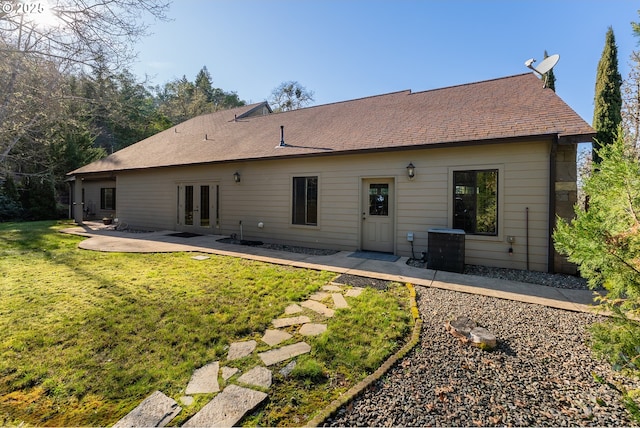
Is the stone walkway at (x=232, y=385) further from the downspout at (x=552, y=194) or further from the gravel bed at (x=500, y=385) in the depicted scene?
the downspout at (x=552, y=194)

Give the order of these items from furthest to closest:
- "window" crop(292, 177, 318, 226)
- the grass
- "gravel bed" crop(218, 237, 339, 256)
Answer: "window" crop(292, 177, 318, 226), "gravel bed" crop(218, 237, 339, 256), the grass

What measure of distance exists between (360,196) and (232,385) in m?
5.75

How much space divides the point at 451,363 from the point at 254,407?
176 centimetres

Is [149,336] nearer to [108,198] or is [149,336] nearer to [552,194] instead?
[552,194]

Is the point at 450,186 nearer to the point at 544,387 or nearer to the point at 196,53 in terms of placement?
the point at 544,387

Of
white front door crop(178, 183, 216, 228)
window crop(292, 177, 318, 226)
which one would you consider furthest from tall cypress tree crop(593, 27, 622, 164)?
white front door crop(178, 183, 216, 228)

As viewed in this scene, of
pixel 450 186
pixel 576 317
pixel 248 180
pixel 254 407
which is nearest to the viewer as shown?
pixel 254 407

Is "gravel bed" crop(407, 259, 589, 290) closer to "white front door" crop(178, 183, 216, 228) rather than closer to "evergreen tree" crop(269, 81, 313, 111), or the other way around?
"white front door" crop(178, 183, 216, 228)

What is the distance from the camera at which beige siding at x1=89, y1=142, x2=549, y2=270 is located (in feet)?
18.6

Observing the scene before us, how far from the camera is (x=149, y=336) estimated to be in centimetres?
300

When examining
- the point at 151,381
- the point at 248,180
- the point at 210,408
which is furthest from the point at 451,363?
the point at 248,180

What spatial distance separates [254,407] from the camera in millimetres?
2021

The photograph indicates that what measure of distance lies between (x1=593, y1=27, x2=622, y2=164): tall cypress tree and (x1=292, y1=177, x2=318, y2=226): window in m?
11.3

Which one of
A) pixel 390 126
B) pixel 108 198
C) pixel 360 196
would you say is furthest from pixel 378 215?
pixel 108 198
